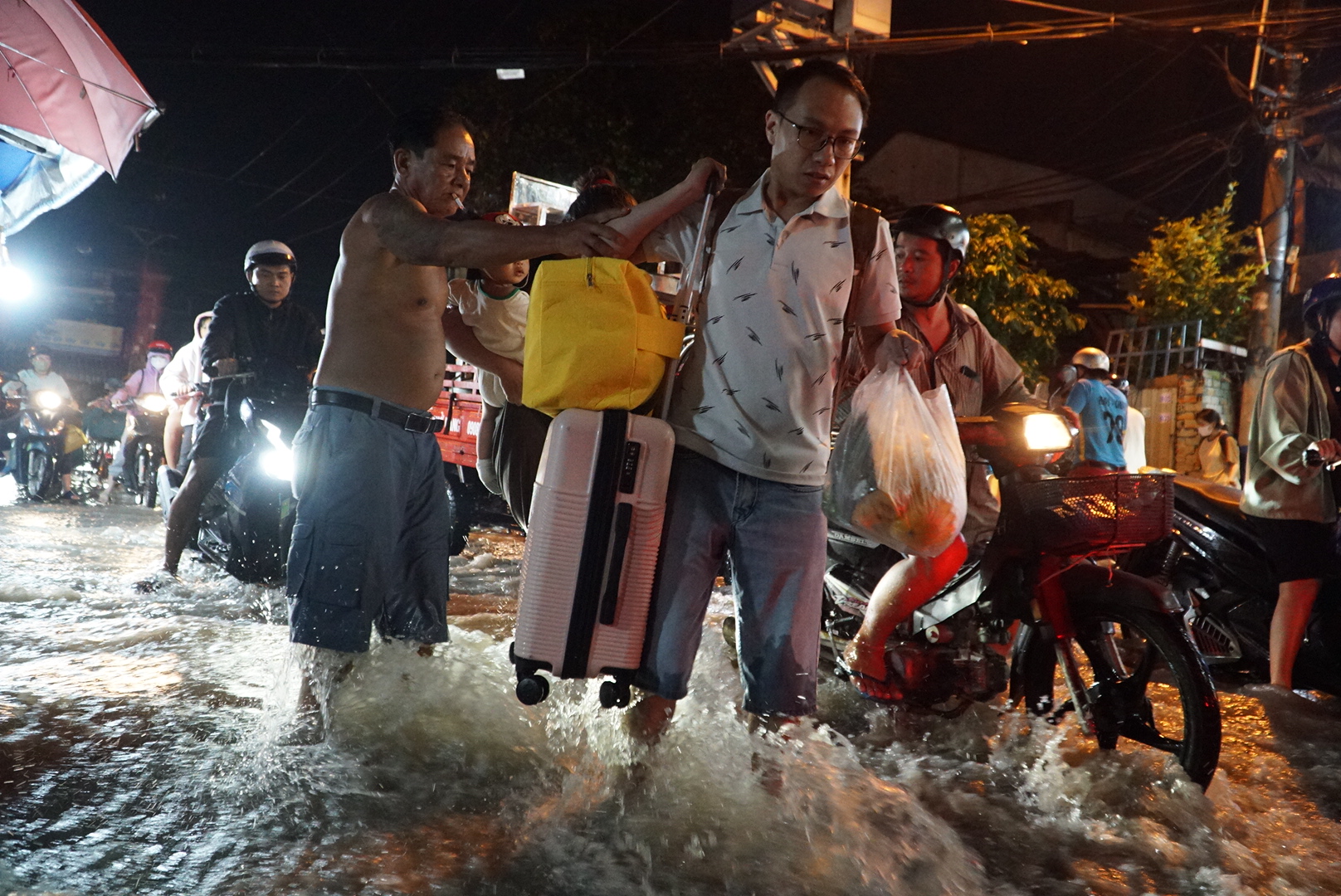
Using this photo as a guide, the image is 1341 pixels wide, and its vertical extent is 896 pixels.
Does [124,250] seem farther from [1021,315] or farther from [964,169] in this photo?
[1021,315]

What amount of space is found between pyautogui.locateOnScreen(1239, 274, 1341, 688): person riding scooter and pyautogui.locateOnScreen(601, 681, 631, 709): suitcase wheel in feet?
11.3

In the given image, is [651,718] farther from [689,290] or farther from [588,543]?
[689,290]

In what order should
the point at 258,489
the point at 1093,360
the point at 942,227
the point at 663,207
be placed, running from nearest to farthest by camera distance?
the point at 663,207 → the point at 942,227 → the point at 258,489 → the point at 1093,360

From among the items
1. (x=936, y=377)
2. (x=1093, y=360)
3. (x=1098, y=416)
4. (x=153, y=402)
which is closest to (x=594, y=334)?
(x=936, y=377)

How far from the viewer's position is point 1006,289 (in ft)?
51.0

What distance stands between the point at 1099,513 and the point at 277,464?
160 inches

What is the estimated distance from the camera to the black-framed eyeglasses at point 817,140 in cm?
265

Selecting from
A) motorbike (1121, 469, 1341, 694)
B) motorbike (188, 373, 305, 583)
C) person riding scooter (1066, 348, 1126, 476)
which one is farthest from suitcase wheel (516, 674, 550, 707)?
person riding scooter (1066, 348, 1126, 476)

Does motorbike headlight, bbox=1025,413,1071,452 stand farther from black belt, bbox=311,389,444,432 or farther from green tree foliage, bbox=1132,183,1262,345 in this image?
green tree foliage, bbox=1132,183,1262,345

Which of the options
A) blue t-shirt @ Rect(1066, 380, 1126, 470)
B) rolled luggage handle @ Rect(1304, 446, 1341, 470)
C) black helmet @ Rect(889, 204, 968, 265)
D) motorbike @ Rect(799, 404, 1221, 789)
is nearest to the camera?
motorbike @ Rect(799, 404, 1221, 789)

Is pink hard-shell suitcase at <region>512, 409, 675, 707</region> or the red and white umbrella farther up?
the red and white umbrella

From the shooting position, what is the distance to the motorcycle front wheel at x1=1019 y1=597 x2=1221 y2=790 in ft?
10.3

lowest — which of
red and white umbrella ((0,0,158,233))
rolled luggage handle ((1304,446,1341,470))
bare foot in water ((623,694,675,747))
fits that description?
bare foot in water ((623,694,675,747))

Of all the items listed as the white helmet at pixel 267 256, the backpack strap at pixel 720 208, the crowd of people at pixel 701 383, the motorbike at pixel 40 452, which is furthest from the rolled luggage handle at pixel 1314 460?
the motorbike at pixel 40 452
